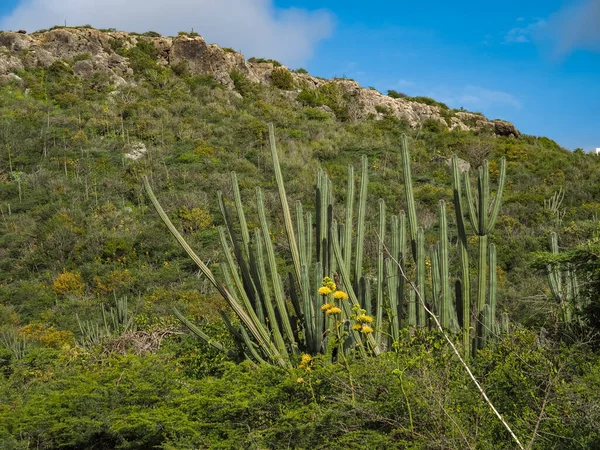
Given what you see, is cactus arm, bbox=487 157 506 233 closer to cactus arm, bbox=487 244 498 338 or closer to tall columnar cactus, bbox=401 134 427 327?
cactus arm, bbox=487 244 498 338

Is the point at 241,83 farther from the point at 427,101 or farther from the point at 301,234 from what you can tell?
the point at 301,234

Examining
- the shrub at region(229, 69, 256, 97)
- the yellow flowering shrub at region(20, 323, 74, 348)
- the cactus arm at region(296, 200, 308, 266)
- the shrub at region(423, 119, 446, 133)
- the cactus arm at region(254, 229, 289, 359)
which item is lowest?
the yellow flowering shrub at region(20, 323, 74, 348)

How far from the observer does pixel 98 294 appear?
49.8 feet

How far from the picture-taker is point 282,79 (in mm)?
35469

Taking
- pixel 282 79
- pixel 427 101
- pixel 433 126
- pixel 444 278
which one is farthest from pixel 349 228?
pixel 427 101

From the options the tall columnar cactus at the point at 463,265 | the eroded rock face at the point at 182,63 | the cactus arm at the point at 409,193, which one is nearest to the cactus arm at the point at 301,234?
the cactus arm at the point at 409,193

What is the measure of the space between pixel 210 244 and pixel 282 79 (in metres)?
20.4

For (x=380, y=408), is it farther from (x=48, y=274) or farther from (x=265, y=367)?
(x=48, y=274)

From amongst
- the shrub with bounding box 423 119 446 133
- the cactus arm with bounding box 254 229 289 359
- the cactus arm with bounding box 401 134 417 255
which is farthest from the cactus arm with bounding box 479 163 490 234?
the shrub with bounding box 423 119 446 133

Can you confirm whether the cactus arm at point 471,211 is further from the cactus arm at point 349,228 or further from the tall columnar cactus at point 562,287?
the tall columnar cactus at point 562,287

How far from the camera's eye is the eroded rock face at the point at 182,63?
100ft

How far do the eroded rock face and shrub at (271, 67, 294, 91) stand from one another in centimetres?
34

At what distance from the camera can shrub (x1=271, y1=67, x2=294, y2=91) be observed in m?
35.2

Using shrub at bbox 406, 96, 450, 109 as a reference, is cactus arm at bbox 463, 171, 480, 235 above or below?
below
